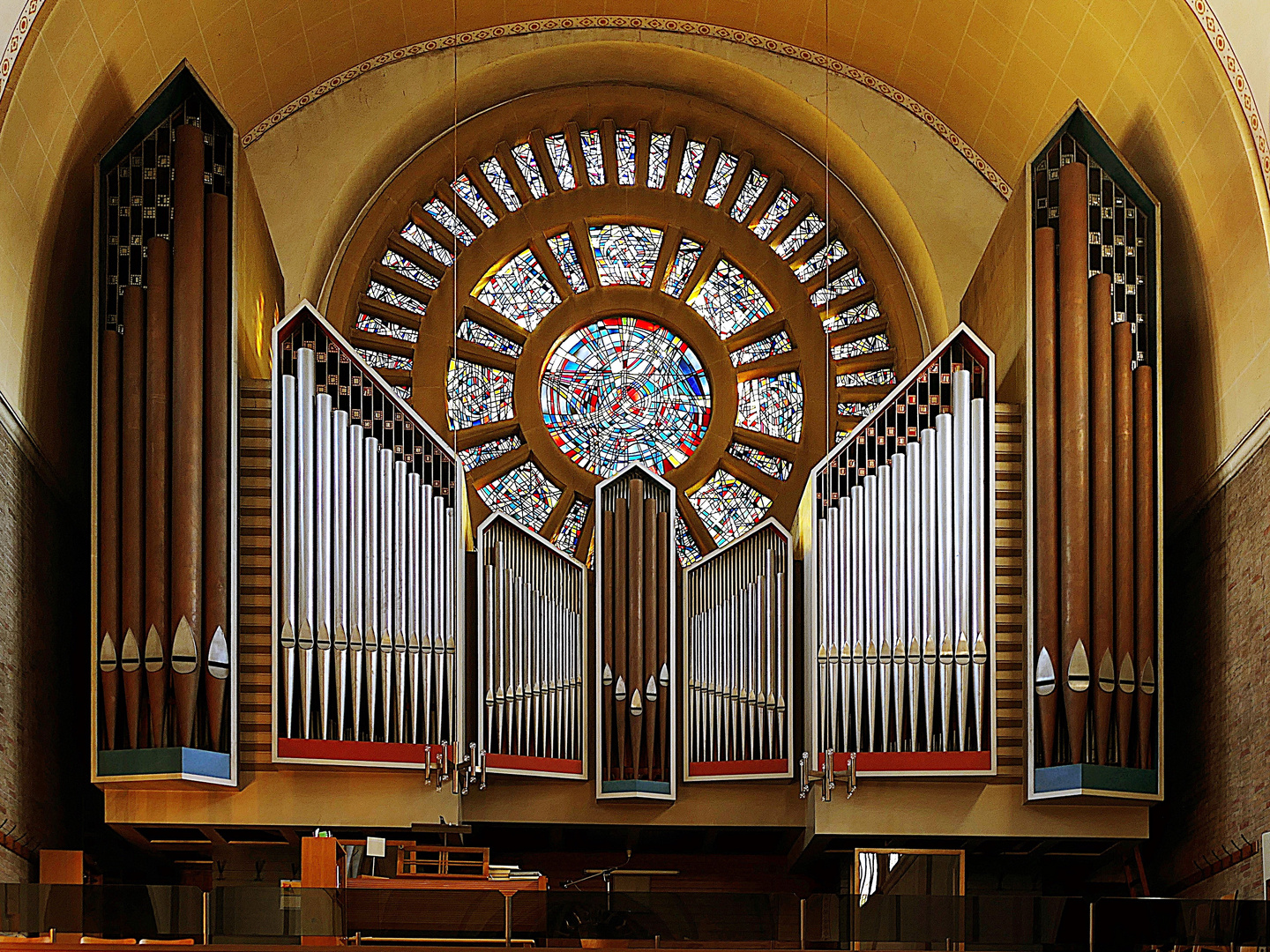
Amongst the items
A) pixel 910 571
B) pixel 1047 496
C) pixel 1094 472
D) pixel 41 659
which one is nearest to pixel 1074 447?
pixel 1094 472

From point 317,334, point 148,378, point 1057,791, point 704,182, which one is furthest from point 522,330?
point 1057,791

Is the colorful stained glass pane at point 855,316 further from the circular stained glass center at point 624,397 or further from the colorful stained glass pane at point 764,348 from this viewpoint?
the circular stained glass center at point 624,397

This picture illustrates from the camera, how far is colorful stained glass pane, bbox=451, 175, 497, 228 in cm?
1526

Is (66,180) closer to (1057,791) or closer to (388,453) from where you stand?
(388,453)

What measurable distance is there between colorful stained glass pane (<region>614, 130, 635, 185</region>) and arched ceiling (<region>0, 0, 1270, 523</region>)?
79 cm

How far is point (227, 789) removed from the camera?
11.5 m

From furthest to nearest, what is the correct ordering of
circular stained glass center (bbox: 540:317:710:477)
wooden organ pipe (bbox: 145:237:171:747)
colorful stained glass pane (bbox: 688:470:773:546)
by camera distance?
circular stained glass center (bbox: 540:317:710:477) → colorful stained glass pane (bbox: 688:470:773:546) → wooden organ pipe (bbox: 145:237:171:747)

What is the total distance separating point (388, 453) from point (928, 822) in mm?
3975

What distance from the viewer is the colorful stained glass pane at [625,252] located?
1519cm

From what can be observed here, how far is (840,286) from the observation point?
1532cm

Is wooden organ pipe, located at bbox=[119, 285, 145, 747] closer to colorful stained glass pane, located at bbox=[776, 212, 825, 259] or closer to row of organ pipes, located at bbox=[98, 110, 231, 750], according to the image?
row of organ pipes, located at bbox=[98, 110, 231, 750]

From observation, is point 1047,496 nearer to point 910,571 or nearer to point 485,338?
point 910,571

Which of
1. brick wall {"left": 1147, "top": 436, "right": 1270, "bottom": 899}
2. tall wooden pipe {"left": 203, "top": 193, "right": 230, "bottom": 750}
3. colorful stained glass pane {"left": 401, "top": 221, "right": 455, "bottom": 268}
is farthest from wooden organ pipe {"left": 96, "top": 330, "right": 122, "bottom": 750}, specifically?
brick wall {"left": 1147, "top": 436, "right": 1270, "bottom": 899}

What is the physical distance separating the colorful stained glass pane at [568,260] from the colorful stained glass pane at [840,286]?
1.80 metres
